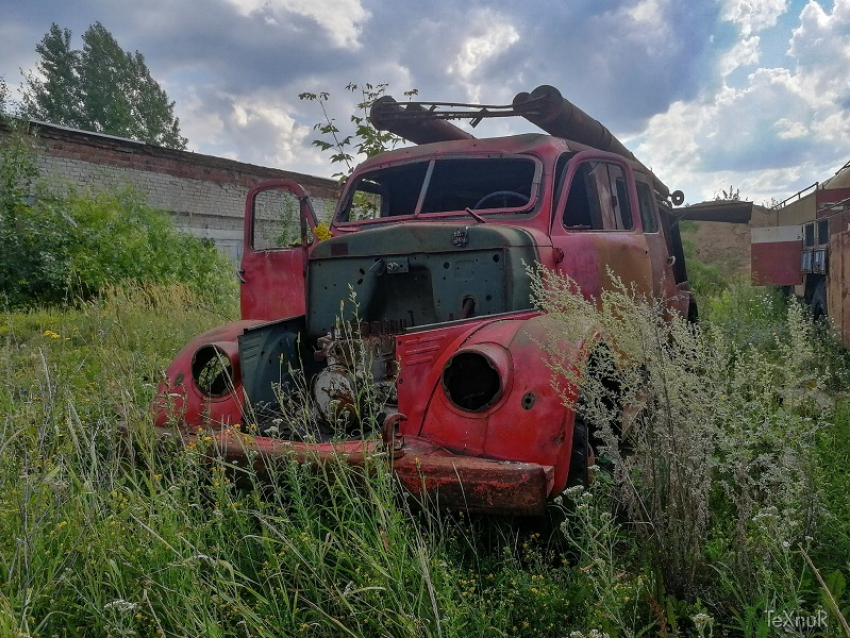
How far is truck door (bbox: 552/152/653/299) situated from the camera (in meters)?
3.96

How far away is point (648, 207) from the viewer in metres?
5.60

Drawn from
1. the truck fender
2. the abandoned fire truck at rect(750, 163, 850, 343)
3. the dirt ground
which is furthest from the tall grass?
the dirt ground

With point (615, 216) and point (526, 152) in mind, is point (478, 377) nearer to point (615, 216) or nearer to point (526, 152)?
point (526, 152)

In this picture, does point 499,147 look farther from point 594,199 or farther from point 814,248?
point 814,248

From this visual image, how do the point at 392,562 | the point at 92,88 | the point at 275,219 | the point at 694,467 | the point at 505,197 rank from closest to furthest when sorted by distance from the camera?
1. the point at 392,562
2. the point at 694,467
3. the point at 505,197
4. the point at 275,219
5. the point at 92,88

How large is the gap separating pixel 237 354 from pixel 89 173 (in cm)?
1213

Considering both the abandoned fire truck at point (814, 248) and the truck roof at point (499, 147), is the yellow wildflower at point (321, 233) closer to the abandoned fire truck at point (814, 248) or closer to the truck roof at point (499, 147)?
the truck roof at point (499, 147)

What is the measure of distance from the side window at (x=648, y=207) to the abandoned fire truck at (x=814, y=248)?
1.97 meters

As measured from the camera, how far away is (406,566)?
2.18 meters

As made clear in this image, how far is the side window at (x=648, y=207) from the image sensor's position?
17.9 ft

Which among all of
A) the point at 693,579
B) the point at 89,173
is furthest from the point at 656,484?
the point at 89,173

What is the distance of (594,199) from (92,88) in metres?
33.9

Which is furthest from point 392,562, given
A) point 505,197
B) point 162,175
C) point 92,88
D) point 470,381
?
point 92,88

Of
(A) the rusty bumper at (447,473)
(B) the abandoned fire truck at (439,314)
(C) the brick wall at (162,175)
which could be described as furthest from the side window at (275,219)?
(A) the rusty bumper at (447,473)
